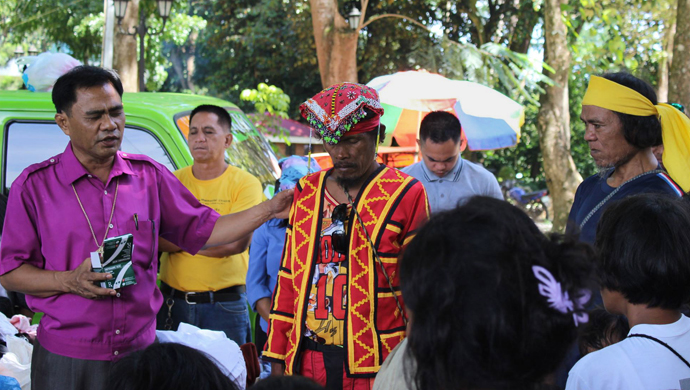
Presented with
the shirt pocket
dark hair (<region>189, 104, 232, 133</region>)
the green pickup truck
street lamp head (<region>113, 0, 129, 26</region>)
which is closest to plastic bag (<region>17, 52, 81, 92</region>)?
the green pickup truck

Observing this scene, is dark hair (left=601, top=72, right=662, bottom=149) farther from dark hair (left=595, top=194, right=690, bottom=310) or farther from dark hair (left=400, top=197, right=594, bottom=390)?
dark hair (left=400, top=197, right=594, bottom=390)

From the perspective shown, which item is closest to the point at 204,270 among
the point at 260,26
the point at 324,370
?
the point at 324,370

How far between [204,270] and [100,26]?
1528cm

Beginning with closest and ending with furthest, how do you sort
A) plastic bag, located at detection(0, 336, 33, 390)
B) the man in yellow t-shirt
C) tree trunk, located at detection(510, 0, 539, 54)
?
plastic bag, located at detection(0, 336, 33, 390), the man in yellow t-shirt, tree trunk, located at detection(510, 0, 539, 54)

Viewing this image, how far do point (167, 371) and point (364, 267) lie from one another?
1.01m

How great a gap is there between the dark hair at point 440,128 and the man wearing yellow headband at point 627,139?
1.65 metres

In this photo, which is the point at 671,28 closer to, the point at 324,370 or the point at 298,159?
the point at 298,159

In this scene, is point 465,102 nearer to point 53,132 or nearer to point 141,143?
point 141,143

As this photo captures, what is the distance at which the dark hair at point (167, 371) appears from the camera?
5.65 ft

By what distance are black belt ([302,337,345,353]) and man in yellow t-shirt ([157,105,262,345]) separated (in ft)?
4.26

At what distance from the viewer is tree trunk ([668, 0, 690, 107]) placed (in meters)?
7.37

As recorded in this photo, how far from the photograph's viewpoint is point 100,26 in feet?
57.2

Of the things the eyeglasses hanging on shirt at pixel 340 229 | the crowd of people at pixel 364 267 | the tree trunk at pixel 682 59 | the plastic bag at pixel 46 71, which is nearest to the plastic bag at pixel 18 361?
the crowd of people at pixel 364 267

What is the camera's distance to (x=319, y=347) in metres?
2.62
